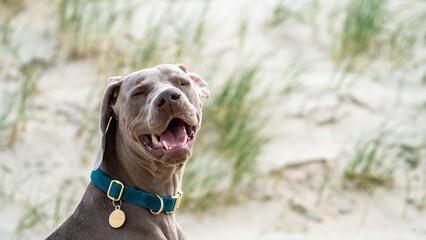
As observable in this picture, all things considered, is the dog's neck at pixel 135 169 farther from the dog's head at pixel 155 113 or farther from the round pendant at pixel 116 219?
the round pendant at pixel 116 219

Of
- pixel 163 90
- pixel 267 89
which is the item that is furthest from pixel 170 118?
pixel 267 89

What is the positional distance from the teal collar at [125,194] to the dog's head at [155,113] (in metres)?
0.08

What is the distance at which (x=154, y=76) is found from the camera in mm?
2883

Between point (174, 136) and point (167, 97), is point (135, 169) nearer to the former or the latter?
point (174, 136)

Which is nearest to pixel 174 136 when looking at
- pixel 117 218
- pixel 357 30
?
pixel 117 218

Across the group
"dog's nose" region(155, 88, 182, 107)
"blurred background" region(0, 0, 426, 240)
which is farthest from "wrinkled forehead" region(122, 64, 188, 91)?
"blurred background" region(0, 0, 426, 240)

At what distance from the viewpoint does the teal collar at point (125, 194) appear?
2.87 m

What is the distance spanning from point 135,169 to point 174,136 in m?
0.28

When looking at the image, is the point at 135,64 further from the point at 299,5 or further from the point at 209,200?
the point at 299,5

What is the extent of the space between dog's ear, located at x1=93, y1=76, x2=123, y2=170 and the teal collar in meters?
0.07

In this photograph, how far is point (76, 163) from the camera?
5.20 meters

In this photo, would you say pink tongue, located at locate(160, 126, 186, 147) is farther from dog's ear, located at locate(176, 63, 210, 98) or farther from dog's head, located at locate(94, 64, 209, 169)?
dog's ear, located at locate(176, 63, 210, 98)

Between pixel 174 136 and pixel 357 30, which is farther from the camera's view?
pixel 357 30

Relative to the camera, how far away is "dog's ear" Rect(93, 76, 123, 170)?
2.88 m
